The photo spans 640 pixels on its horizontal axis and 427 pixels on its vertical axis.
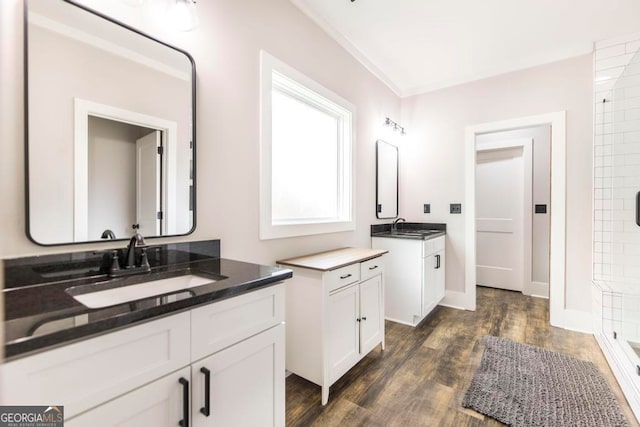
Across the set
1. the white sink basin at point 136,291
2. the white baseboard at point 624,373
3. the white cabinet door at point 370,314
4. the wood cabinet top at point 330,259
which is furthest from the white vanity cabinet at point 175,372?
the white baseboard at point 624,373

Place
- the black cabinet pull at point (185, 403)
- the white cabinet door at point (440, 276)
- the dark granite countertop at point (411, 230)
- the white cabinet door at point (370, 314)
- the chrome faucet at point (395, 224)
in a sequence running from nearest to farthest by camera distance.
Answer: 1. the black cabinet pull at point (185, 403)
2. the white cabinet door at point (370, 314)
3. the dark granite countertop at point (411, 230)
4. the white cabinet door at point (440, 276)
5. the chrome faucet at point (395, 224)

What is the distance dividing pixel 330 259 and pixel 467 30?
2.20m

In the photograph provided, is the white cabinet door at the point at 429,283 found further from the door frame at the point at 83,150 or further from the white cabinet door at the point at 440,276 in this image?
the door frame at the point at 83,150

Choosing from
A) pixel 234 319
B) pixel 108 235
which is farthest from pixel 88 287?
pixel 234 319

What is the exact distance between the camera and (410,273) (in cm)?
271

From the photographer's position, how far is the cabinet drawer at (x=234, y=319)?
898mm

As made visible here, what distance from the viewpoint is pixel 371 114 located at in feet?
9.68

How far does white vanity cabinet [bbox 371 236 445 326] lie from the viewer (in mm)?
2670

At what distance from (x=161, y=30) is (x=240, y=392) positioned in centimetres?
154

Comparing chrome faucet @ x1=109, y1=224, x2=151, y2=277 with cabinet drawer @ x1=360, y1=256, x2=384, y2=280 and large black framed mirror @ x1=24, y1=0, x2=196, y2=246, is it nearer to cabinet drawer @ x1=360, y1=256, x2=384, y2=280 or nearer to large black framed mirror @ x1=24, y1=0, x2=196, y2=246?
large black framed mirror @ x1=24, y1=0, x2=196, y2=246

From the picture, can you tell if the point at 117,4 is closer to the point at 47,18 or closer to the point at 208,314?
the point at 47,18

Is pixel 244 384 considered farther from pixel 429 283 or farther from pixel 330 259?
pixel 429 283

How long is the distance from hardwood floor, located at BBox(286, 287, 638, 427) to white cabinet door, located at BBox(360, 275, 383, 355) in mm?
169

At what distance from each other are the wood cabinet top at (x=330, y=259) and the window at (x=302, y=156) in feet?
0.58
